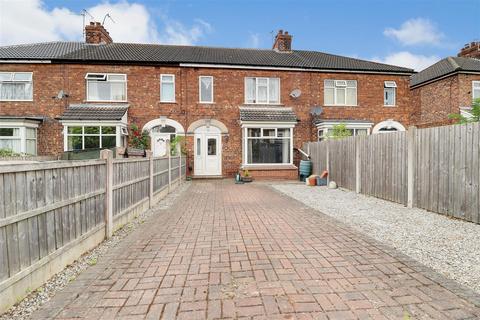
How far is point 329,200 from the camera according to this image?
29.7 ft

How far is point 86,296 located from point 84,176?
195 centimetres

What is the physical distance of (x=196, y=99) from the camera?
16.3 m

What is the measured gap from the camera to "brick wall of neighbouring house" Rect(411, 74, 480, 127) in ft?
59.6

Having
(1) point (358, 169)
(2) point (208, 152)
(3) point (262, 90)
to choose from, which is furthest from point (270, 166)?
(1) point (358, 169)

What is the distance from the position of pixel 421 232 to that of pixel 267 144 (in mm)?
11158

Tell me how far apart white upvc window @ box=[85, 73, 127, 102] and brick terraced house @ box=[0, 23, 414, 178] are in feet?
0.18

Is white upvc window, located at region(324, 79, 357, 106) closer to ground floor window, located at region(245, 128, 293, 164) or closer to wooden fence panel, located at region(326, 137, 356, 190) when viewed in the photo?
ground floor window, located at region(245, 128, 293, 164)

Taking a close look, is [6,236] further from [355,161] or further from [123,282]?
[355,161]

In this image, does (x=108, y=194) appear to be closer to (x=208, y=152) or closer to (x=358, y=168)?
(x=358, y=168)

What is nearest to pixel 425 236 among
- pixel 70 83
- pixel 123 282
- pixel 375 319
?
pixel 375 319

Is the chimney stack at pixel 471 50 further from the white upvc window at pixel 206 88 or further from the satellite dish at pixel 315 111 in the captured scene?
the white upvc window at pixel 206 88

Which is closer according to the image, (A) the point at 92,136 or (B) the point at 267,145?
(A) the point at 92,136

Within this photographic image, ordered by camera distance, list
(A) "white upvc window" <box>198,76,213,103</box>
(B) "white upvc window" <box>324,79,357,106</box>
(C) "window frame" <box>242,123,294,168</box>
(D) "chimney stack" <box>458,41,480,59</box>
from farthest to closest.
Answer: (D) "chimney stack" <box>458,41,480,59</box> → (B) "white upvc window" <box>324,79,357,106</box> → (A) "white upvc window" <box>198,76,213,103</box> → (C) "window frame" <box>242,123,294,168</box>

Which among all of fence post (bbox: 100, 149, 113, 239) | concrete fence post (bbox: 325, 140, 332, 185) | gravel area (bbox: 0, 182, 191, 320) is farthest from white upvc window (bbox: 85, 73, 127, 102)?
gravel area (bbox: 0, 182, 191, 320)
